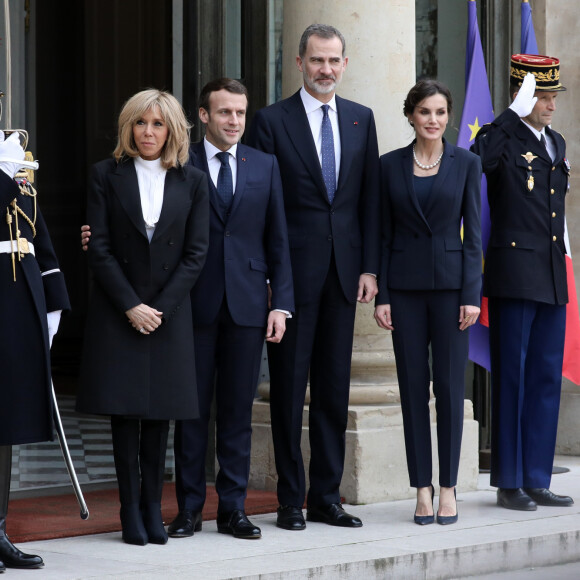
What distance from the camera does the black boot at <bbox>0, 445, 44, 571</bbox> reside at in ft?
15.7

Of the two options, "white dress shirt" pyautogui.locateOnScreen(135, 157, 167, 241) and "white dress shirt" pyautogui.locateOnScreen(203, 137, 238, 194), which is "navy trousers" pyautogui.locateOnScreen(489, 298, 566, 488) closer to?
"white dress shirt" pyautogui.locateOnScreen(203, 137, 238, 194)

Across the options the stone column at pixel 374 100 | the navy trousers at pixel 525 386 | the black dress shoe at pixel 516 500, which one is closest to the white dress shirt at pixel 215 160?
the stone column at pixel 374 100

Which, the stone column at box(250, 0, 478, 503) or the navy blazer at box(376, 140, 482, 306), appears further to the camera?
the stone column at box(250, 0, 478, 503)

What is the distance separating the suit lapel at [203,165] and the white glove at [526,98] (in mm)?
1611

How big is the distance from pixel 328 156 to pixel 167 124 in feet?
2.69

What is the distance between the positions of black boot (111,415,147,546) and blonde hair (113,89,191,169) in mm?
1018

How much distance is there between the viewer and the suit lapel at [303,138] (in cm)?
575

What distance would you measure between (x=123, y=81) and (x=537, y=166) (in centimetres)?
669

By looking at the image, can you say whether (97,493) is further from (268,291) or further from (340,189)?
(340,189)

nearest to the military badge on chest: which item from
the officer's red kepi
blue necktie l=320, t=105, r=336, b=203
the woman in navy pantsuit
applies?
the officer's red kepi

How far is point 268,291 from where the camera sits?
5684mm

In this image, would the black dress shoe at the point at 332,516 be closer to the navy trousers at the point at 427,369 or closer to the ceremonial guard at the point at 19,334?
the navy trousers at the point at 427,369

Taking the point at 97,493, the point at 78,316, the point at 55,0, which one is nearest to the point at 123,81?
the point at 55,0

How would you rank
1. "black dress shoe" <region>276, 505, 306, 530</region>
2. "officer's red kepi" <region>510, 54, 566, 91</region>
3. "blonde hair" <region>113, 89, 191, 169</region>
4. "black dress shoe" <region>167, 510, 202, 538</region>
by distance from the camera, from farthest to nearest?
"officer's red kepi" <region>510, 54, 566, 91</region>, "black dress shoe" <region>276, 505, 306, 530</region>, "black dress shoe" <region>167, 510, 202, 538</region>, "blonde hair" <region>113, 89, 191, 169</region>
